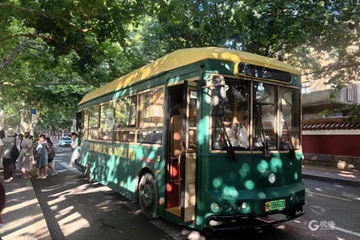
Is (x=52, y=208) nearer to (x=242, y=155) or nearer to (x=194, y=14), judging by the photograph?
(x=242, y=155)

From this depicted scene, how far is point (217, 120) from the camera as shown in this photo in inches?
183

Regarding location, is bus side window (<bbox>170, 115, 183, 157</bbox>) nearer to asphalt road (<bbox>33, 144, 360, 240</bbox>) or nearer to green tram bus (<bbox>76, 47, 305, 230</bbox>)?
green tram bus (<bbox>76, 47, 305, 230</bbox>)

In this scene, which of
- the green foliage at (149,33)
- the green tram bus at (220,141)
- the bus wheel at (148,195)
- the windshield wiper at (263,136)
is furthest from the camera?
the green foliage at (149,33)

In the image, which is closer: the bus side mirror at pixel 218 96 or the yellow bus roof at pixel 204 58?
the bus side mirror at pixel 218 96

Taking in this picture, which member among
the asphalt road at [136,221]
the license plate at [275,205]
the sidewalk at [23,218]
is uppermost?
the license plate at [275,205]

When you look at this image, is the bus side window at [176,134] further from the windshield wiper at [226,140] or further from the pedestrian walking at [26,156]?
the pedestrian walking at [26,156]

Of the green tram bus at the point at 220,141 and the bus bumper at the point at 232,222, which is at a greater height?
the green tram bus at the point at 220,141

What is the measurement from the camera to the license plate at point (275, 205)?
180 inches

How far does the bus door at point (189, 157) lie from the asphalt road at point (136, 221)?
2.20ft

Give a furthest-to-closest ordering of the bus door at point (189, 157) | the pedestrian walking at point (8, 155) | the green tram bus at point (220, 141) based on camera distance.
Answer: the pedestrian walking at point (8, 155), the bus door at point (189, 157), the green tram bus at point (220, 141)

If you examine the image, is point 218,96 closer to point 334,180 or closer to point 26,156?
point 26,156

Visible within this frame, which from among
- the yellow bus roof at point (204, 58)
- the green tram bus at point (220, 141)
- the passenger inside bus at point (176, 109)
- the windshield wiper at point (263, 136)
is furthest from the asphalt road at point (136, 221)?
the yellow bus roof at point (204, 58)

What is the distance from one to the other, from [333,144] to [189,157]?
13360 mm

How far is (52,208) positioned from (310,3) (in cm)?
1001
